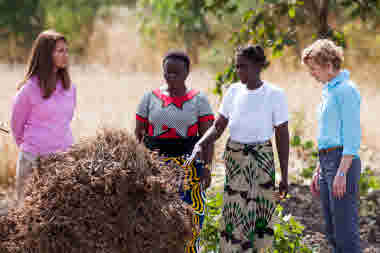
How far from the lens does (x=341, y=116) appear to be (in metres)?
3.05

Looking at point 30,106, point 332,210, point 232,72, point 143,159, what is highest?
point 232,72

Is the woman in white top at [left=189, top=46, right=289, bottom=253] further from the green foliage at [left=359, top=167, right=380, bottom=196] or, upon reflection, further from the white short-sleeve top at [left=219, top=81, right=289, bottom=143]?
the green foliage at [left=359, top=167, right=380, bottom=196]

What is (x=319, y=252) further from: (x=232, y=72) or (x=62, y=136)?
(x=62, y=136)

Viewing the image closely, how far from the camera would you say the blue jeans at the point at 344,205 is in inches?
121

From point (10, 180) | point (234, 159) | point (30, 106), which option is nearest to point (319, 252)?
point (234, 159)

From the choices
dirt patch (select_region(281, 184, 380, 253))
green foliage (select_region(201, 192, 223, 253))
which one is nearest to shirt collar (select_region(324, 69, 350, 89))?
green foliage (select_region(201, 192, 223, 253))

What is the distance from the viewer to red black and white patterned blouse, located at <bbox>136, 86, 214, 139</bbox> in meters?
3.29

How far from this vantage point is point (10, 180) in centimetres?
563

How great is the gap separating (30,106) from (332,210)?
230 centimetres

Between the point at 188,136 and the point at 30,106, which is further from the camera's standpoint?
the point at 30,106

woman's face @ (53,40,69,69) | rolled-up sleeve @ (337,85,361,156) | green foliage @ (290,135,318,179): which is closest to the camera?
rolled-up sleeve @ (337,85,361,156)

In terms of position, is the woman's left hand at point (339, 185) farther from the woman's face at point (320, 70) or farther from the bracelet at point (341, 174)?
the woman's face at point (320, 70)

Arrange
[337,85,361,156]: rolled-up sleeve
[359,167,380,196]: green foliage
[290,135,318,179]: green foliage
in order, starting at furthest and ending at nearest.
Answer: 1. [290,135,318,179]: green foliage
2. [359,167,380,196]: green foliage
3. [337,85,361,156]: rolled-up sleeve

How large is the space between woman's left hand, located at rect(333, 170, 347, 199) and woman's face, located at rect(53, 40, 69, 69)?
2.20 m
